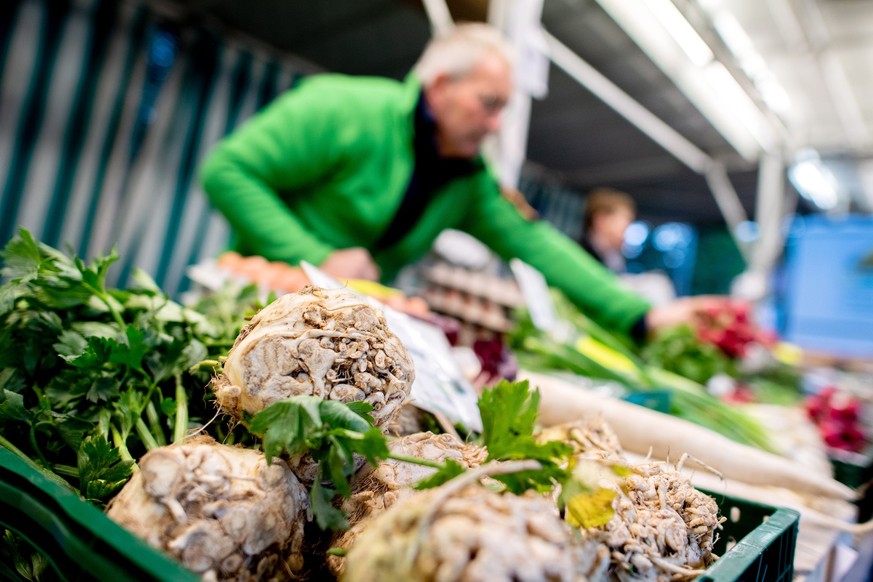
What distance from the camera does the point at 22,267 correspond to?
0.96 meters

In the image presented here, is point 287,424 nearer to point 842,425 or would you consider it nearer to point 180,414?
point 180,414

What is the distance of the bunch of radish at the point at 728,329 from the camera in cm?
287

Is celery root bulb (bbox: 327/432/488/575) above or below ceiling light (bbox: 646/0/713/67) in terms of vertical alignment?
below

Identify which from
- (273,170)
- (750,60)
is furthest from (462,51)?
(750,60)

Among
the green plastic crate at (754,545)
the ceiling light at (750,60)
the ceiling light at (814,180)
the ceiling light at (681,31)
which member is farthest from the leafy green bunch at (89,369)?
the ceiling light at (814,180)

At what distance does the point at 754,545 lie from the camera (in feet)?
2.29

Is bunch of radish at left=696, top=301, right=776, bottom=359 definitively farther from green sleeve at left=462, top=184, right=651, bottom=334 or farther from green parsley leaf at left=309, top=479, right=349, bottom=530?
green parsley leaf at left=309, top=479, right=349, bottom=530

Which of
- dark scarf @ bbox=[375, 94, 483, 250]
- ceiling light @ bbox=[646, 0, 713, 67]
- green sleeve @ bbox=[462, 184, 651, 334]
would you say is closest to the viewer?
dark scarf @ bbox=[375, 94, 483, 250]

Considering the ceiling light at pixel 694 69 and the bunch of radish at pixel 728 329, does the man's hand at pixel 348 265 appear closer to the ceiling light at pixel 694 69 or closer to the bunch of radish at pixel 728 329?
the bunch of radish at pixel 728 329

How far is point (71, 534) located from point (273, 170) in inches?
69.6

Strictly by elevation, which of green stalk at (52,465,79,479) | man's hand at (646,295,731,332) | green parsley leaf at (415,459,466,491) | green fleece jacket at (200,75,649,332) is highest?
green fleece jacket at (200,75,649,332)

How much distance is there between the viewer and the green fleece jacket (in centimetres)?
205

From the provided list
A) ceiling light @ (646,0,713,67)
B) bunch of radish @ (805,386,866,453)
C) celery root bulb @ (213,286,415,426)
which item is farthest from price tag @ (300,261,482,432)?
ceiling light @ (646,0,713,67)

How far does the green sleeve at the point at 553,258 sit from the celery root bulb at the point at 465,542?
2.30 m
